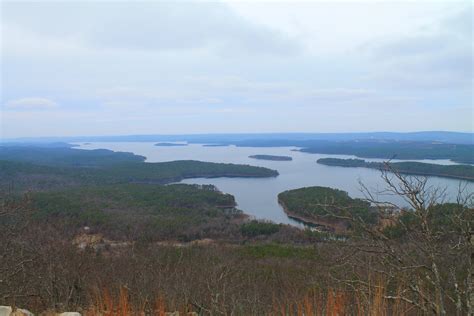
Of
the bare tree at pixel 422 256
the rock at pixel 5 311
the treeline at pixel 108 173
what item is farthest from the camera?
the treeline at pixel 108 173

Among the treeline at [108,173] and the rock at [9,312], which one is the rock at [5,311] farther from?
the treeline at [108,173]

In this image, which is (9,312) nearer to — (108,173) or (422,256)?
(422,256)

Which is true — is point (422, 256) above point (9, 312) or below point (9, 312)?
above

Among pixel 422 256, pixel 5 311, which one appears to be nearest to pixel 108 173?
pixel 5 311

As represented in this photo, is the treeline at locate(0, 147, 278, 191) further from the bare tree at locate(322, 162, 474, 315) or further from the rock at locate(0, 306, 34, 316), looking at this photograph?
the bare tree at locate(322, 162, 474, 315)

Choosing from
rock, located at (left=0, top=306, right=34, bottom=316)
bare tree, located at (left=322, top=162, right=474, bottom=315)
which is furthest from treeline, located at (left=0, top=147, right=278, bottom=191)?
bare tree, located at (left=322, top=162, right=474, bottom=315)

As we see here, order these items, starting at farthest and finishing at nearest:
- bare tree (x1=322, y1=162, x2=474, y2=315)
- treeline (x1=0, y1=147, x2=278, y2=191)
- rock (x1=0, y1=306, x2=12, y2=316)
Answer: treeline (x1=0, y1=147, x2=278, y2=191) < rock (x1=0, y1=306, x2=12, y2=316) < bare tree (x1=322, y1=162, x2=474, y2=315)

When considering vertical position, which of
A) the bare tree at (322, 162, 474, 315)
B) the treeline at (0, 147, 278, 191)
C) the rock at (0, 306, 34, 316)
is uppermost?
the bare tree at (322, 162, 474, 315)

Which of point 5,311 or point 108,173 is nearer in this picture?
point 5,311

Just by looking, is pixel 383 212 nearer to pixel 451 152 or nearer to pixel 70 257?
pixel 70 257

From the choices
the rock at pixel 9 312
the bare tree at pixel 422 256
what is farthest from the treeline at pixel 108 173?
the bare tree at pixel 422 256

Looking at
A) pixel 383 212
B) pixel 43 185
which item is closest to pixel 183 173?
pixel 43 185
